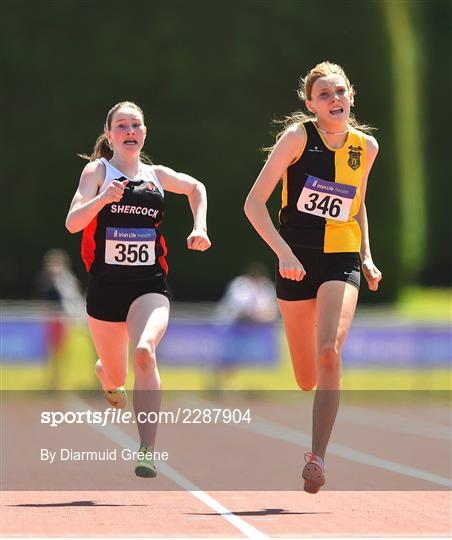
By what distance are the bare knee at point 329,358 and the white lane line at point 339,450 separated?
1.98m

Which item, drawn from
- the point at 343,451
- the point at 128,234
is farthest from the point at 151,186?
the point at 343,451

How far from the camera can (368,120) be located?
2777 cm

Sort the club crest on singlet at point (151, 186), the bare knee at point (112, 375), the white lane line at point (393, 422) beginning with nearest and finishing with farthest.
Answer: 1. the club crest on singlet at point (151, 186)
2. the bare knee at point (112, 375)
3. the white lane line at point (393, 422)

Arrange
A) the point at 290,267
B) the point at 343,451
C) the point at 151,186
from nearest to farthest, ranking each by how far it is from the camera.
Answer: the point at 290,267
the point at 151,186
the point at 343,451

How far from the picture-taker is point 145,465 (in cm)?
802

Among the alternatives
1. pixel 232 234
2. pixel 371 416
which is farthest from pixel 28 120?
pixel 371 416

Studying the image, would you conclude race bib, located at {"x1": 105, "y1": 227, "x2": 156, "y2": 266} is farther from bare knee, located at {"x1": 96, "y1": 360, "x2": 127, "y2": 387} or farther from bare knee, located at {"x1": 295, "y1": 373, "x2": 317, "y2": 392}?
bare knee, located at {"x1": 295, "y1": 373, "x2": 317, "y2": 392}

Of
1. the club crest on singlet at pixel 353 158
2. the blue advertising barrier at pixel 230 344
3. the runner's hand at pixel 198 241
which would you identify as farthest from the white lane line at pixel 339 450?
the runner's hand at pixel 198 241

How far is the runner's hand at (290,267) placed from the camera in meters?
8.09

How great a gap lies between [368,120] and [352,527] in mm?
20697

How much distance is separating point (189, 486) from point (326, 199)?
2.38 meters

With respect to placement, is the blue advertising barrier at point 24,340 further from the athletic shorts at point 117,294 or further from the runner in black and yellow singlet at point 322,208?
the runner in black and yellow singlet at point 322,208

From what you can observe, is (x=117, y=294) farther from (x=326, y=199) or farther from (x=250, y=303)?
(x=250, y=303)

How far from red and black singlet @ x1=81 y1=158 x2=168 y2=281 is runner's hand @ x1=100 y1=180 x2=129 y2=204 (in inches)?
10.3
